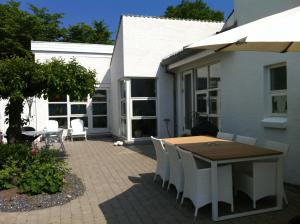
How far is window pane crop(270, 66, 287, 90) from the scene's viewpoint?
6.61m

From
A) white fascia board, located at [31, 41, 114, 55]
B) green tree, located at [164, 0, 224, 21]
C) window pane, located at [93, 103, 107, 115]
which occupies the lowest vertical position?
window pane, located at [93, 103, 107, 115]

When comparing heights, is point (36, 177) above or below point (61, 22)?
below

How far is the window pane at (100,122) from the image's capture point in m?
16.4

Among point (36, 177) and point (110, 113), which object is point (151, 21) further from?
point (36, 177)

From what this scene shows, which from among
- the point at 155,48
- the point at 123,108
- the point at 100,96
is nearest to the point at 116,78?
the point at 123,108

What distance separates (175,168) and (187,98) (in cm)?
673

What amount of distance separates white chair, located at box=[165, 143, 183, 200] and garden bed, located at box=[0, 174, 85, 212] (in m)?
1.84

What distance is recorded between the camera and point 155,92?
1315 centimetres

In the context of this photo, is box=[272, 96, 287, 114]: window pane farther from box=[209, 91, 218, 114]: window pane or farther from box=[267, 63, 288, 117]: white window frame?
box=[209, 91, 218, 114]: window pane

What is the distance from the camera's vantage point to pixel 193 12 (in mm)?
32906

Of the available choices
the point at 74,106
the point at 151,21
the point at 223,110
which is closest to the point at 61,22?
the point at 74,106

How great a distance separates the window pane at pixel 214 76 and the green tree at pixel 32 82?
365 cm

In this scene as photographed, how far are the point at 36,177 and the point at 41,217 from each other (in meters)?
1.23

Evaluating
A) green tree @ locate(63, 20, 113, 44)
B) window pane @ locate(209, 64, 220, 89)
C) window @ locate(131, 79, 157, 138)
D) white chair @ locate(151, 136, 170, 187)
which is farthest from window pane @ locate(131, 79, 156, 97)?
green tree @ locate(63, 20, 113, 44)
